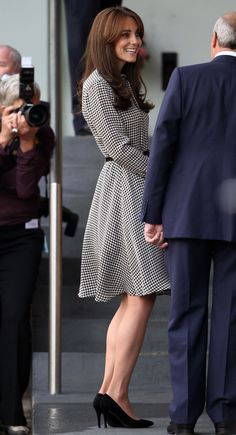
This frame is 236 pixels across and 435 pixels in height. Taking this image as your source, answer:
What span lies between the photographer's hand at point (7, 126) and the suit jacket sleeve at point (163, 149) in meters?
1.10

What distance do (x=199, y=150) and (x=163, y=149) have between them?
0.14 metres

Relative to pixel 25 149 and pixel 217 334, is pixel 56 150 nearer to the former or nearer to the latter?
pixel 25 149

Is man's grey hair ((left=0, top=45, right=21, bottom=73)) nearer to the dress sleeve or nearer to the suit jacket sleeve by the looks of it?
the dress sleeve

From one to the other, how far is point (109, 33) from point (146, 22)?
15.2 feet

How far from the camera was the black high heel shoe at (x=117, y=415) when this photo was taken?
5219 millimetres

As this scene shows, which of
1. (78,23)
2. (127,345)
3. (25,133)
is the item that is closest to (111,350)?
(127,345)

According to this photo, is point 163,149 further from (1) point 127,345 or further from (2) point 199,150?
(1) point 127,345

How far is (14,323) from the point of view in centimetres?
595

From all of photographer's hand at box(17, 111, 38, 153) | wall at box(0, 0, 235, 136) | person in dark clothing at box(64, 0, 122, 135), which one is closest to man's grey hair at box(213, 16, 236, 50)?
photographer's hand at box(17, 111, 38, 153)

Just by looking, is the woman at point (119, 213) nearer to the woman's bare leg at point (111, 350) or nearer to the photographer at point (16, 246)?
the woman's bare leg at point (111, 350)

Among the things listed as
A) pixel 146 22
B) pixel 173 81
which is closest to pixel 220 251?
pixel 173 81

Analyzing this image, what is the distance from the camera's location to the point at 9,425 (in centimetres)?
597

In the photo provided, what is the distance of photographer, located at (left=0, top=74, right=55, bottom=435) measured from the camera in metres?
5.92

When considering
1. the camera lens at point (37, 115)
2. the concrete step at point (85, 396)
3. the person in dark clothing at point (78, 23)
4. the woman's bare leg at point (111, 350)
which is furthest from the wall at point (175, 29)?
the woman's bare leg at point (111, 350)
